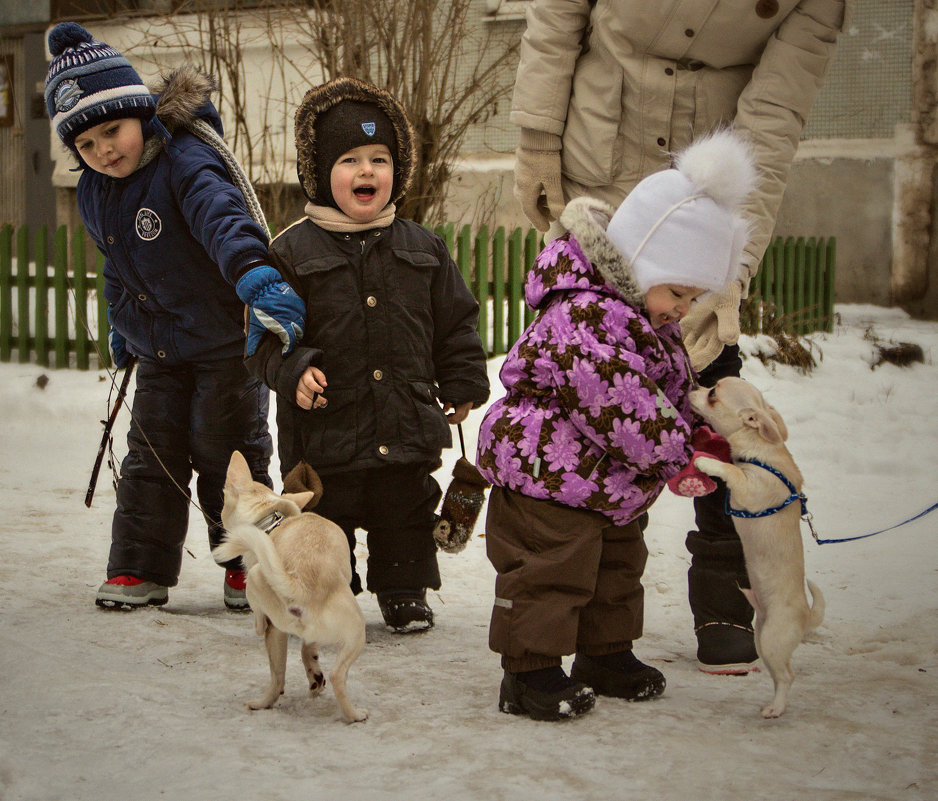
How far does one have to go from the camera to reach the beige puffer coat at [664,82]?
2936mm

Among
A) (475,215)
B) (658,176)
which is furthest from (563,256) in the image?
(475,215)

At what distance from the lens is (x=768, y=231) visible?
9.93 feet

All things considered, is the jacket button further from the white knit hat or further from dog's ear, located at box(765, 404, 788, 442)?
dog's ear, located at box(765, 404, 788, 442)

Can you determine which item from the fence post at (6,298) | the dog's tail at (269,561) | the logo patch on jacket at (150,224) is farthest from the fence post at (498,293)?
the dog's tail at (269,561)

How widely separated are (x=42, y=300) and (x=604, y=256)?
609 centimetres

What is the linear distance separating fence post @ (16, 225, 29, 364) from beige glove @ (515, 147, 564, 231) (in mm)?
5428

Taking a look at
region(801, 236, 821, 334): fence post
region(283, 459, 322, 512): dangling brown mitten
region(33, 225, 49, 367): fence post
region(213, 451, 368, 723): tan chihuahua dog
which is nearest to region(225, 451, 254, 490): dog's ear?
region(213, 451, 368, 723): tan chihuahua dog

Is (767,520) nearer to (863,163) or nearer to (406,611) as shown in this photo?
(406,611)

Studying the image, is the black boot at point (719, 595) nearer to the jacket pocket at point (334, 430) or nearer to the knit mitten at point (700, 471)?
the knit mitten at point (700, 471)

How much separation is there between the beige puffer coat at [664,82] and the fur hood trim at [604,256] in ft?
2.04

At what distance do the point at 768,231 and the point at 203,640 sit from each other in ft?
6.62

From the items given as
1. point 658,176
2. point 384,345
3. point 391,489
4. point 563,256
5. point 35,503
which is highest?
point 658,176

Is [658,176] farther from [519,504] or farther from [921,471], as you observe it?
[921,471]

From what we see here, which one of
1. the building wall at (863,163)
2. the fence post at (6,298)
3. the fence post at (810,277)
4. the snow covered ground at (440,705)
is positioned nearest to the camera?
the snow covered ground at (440,705)
